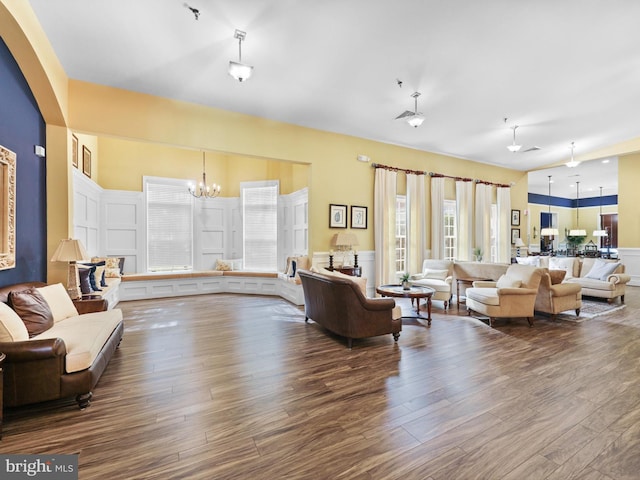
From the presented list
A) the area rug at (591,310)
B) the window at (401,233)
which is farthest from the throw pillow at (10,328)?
the area rug at (591,310)

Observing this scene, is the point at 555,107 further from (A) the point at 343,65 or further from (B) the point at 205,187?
(B) the point at 205,187

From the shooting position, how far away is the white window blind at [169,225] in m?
6.91

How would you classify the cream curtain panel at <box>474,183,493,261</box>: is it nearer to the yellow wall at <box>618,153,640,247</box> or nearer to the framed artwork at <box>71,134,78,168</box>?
the yellow wall at <box>618,153,640,247</box>

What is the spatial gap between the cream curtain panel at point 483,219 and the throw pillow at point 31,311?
889 centimetres

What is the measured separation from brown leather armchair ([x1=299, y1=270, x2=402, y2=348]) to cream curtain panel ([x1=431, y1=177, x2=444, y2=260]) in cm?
438

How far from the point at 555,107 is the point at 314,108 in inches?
173

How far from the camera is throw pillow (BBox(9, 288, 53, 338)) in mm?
2738

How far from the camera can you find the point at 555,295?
4805 millimetres

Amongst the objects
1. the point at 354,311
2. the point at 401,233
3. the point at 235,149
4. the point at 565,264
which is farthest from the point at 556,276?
the point at 235,149

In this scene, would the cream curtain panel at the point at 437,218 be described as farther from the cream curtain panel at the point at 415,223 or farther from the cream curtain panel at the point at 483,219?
the cream curtain panel at the point at 483,219

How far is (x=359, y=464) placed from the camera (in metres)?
1.78

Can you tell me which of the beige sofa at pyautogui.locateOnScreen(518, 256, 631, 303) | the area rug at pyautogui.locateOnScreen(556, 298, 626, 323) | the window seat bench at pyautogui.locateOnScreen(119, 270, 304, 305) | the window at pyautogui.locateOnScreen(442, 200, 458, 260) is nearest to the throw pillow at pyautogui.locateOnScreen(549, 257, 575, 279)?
the beige sofa at pyautogui.locateOnScreen(518, 256, 631, 303)

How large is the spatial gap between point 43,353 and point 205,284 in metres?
4.88

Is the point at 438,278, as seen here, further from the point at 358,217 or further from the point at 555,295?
the point at 358,217
